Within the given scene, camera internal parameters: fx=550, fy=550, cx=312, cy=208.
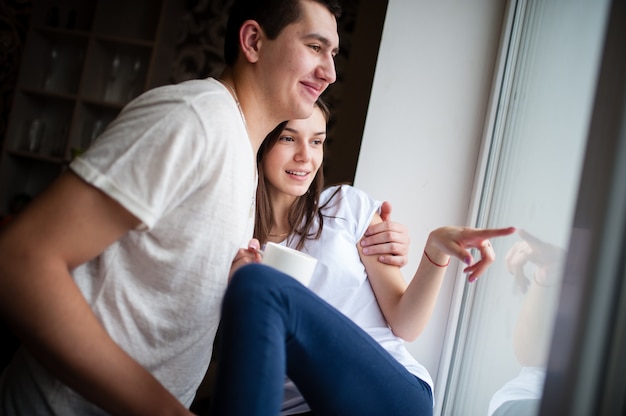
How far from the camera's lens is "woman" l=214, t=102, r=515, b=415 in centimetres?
76

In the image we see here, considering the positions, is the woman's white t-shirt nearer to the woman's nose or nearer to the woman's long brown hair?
the woman's long brown hair

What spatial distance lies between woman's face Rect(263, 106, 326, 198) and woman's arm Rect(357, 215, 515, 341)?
0.22m

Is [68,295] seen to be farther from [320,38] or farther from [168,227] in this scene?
[320,38]

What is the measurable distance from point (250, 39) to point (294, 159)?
401 millimetres

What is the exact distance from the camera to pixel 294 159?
1.47 meters

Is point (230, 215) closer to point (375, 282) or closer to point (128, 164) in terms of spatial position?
point (128, 164)

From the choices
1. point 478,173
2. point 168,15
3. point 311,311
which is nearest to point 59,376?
point 311,311

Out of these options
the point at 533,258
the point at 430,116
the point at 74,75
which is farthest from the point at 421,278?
the point at 74,75

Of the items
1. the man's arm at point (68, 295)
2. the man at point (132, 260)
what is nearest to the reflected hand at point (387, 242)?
the man at point (132, 260)

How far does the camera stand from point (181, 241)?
0.85 meters

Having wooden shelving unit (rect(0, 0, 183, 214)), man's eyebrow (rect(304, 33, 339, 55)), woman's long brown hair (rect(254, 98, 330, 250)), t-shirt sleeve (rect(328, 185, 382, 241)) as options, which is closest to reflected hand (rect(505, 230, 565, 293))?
t-shirt sleeve (rect(328, 185, 382, 241))

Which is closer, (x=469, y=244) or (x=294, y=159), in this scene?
(x=469, y=244)

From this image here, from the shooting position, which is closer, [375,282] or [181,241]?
[181,241]

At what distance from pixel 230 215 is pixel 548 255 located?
591 millimetres
